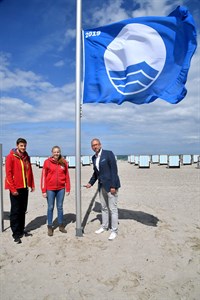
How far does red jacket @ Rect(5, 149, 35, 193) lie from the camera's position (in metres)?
4.96

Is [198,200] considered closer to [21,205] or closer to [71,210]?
[71,210]

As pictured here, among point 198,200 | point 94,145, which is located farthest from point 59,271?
point 198,200

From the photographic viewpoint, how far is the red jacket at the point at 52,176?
17.5ft

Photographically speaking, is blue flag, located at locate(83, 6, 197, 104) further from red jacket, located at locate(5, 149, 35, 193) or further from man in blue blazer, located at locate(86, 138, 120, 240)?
red jacket, located at locate(5, 149, 35, 193)

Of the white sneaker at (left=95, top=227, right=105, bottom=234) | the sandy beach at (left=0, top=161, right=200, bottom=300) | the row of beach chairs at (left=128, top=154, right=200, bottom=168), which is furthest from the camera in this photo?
the row of beach chairs at (left=128, top=154, right=200, bottom=168)

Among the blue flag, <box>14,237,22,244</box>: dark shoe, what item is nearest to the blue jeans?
<box>14,237,22,244</box>: dark shoe

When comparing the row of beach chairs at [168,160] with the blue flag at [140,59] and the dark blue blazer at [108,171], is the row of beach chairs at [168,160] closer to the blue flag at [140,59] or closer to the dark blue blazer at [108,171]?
the blue flag at [140,59]

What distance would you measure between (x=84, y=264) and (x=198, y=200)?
6899 millimetres

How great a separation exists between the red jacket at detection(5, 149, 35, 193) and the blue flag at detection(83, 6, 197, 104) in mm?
1850

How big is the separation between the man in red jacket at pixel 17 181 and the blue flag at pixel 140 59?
5.87ft

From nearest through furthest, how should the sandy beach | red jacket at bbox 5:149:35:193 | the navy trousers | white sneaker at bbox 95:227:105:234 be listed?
the sandy beach, red jacket at bbox 5:149:35:193, the navy trousers, white sneaker at bbox 95:227:105:234

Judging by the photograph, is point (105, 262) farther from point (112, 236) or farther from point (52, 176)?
point (52, 176)

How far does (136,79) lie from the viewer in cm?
540

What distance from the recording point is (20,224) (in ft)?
17.3
